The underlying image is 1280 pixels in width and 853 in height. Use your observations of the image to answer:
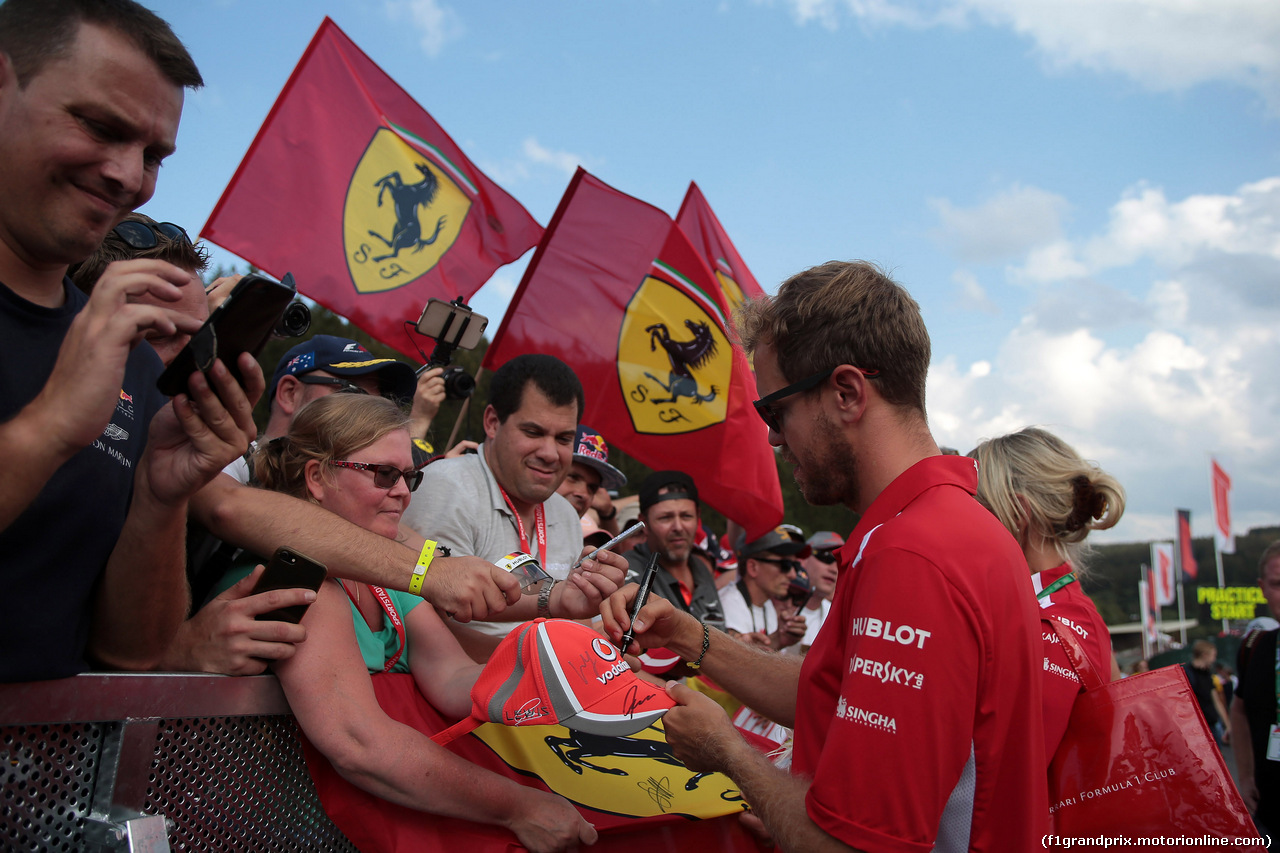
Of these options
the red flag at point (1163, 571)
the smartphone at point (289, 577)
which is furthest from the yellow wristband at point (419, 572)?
the red flag at point (1163, 571)

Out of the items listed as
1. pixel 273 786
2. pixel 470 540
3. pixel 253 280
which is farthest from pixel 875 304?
pixel 470 540

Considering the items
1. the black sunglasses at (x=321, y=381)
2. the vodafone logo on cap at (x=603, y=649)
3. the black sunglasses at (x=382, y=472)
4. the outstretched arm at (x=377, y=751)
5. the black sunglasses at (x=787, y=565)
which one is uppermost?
the black sunglasses at (x=787, y=565)

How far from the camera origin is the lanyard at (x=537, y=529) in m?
4.23

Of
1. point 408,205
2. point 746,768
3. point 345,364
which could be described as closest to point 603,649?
point 746,768

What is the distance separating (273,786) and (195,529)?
0.82 meters

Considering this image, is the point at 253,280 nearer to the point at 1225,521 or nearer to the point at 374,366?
the point at 374,366

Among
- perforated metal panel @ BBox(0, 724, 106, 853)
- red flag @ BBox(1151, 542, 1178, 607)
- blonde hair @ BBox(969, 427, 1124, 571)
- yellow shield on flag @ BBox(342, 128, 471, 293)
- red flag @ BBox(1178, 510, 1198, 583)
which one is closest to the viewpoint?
perforated metal panel @ BBox(0, 724, 106, 853)

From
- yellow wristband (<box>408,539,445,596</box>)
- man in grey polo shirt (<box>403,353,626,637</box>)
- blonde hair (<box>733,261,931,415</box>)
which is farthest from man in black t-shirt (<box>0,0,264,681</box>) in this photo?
man in grey polo shirt (<box>403,353,626,637</box>)

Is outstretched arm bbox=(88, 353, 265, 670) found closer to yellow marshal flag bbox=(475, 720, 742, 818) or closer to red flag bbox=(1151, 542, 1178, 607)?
yellow marshal flag bbox=(475, 720, 742, 818)

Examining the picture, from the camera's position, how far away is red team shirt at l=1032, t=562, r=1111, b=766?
2521mm

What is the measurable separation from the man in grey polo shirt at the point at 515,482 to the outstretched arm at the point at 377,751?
115cm

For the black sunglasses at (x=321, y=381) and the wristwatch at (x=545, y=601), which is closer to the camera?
the wristwatch at (x=545, y=601)

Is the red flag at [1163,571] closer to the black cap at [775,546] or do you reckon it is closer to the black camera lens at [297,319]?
the black cap at [775,546]

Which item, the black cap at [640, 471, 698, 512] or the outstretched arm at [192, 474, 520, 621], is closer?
the outstretched arm at [192, 474, 520, 621]
